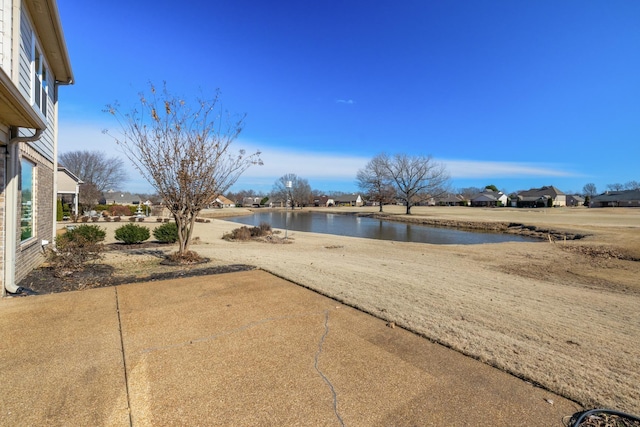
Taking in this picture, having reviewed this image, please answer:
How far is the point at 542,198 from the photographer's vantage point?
79812 millimetres

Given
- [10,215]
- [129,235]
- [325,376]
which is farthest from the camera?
[129,235]

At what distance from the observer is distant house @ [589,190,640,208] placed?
215 ft

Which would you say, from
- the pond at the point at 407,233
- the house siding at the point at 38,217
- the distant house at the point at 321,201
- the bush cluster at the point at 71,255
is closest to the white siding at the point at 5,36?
the house siding at the point at 38,217

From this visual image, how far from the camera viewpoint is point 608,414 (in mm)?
2375

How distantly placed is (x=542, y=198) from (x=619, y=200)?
1454cm

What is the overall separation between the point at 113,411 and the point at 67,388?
1.98 ft

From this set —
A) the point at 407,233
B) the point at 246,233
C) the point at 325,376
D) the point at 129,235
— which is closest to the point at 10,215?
the point at 325,376

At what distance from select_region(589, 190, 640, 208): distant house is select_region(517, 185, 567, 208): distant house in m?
8.57

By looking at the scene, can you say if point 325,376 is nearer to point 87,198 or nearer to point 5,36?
point 5,36

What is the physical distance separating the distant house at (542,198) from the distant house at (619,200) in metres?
8.57

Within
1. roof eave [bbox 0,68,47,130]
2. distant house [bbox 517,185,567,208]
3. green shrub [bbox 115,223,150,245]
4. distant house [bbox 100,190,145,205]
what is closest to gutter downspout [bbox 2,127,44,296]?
roof eave [bbox 0,68,47,130]

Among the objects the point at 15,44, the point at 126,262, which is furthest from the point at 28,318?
the point at 126,262

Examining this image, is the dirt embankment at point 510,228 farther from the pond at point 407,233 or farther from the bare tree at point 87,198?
the bare tree at point 87,198

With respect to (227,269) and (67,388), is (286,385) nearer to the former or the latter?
(67,388)
